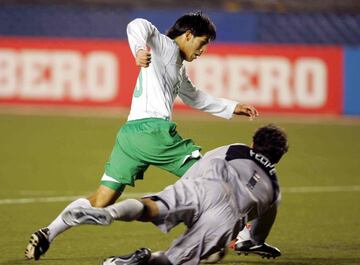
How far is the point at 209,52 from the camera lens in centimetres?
2192

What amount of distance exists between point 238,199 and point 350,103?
14.9m

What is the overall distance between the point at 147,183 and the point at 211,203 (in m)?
6.47

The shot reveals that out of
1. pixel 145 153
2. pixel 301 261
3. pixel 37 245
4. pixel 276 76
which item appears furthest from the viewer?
pixel 276 76

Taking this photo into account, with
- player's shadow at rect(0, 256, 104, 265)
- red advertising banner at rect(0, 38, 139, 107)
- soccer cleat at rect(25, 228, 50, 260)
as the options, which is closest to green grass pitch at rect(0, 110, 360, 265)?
player's shadow at rect(0, 256, 104, 265)

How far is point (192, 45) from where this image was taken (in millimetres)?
8648

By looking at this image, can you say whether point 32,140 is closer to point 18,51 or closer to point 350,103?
point 18,51

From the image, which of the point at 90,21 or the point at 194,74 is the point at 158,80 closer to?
the point at 194,74

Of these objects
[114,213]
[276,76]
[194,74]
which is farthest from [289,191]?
[194,74]

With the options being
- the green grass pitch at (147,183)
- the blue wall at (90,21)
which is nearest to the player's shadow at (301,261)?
the green grass pitch at (147,183)

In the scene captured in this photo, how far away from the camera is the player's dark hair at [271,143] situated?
25.5 ft

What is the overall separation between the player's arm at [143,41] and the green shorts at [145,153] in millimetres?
608

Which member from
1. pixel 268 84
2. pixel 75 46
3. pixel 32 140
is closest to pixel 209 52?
pixel 268 84

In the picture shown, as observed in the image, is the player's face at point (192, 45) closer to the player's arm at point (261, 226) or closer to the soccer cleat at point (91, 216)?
the player's arm at point (261, 226)

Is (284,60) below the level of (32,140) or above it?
above
